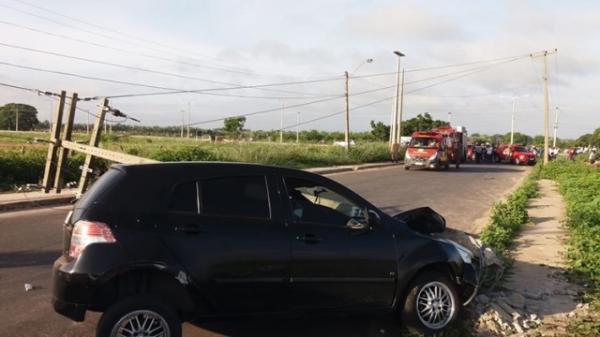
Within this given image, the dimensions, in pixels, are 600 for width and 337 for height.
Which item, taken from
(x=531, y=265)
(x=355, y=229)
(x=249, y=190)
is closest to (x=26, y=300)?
(x=249, y=190)

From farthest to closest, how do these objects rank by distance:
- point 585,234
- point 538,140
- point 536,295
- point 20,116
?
point 538,140 → point 20,116 → point 585,234 → point 536,295

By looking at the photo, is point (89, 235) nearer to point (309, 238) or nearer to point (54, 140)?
point (309, 238)

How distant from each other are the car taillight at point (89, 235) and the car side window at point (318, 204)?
1.46m

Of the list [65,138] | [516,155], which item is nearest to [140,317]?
[65,138]

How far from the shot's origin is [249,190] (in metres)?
4.53

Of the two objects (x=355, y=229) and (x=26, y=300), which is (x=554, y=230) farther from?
(x=26, y=300)

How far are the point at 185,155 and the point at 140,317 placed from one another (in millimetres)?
18594

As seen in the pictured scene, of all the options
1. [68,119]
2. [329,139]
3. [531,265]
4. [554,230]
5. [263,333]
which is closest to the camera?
[263,333]

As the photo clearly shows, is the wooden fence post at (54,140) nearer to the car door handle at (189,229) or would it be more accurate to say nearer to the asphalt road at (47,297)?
the asphalt road at (47,297)

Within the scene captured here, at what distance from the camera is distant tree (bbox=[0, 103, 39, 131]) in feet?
306

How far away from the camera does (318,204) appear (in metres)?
4.83

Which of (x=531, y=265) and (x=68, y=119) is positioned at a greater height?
(x=68, y=119)

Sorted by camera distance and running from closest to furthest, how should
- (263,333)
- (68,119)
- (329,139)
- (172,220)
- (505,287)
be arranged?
(172,220) < (263,333) < (505,287) < (68,119) < (329,139)

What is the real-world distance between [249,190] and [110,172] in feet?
3.71
